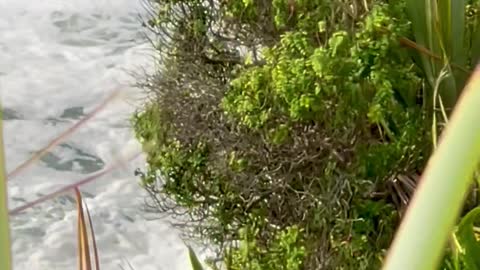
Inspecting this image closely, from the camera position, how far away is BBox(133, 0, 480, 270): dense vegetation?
1694 millimetres

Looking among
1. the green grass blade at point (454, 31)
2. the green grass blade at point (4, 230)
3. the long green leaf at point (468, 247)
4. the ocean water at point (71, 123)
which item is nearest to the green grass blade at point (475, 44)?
the green grass blade at point (454, 31)

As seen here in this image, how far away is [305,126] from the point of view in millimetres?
1820

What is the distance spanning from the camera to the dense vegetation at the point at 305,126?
1694 mm

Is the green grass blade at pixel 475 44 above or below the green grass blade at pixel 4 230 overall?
above

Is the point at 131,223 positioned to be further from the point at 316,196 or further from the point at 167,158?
the point at 316,196

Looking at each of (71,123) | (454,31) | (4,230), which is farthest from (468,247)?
(71,123)

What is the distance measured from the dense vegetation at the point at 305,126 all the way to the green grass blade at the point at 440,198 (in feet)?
4.10

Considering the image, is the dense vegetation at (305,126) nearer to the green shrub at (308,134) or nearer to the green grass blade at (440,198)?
the green shrub at (308,134)

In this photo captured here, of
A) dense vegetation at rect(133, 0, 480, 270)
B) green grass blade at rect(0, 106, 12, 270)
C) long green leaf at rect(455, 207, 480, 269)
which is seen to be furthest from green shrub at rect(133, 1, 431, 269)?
green grass blade at rect(0, 106, 12, 270)

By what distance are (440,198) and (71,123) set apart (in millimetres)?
3645

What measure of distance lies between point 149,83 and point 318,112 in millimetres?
709

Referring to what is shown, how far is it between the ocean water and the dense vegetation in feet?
1.84

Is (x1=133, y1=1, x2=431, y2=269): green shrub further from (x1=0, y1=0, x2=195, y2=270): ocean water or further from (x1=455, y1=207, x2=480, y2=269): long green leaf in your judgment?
(x1=0, y1=0, x2=195, y2=270): ocean water

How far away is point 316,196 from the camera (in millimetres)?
1819
